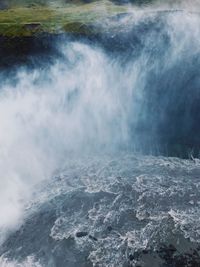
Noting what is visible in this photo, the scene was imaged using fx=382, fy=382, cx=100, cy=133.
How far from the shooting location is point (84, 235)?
29.0 meters

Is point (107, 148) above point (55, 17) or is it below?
below

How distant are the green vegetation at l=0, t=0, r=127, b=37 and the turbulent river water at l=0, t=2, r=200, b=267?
9.13ft

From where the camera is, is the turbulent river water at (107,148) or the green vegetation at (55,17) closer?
the turbulent river water at (107,148)

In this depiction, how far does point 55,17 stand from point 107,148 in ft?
82.5

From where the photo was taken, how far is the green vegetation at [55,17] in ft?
176

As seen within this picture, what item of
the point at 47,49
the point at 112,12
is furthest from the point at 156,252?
the point at 112,12

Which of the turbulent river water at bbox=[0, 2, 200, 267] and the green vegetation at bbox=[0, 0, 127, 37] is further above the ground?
the green vegetation at bbox=[0, 0, 127, 37]

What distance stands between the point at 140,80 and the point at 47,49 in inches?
520

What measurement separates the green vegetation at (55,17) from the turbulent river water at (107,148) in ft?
9.13

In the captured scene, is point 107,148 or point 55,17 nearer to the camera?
point 107,148

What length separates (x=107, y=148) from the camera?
4384cm

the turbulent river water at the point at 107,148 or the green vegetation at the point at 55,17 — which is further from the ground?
the green vegetation at the point at 55,17

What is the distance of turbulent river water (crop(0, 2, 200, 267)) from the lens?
28094 millimetres

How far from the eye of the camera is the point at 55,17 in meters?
58.0
